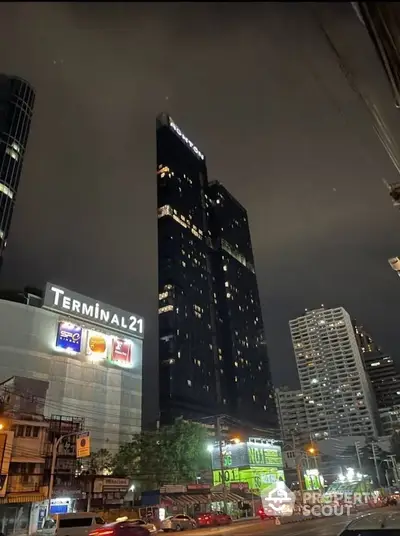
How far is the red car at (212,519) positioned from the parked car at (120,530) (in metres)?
20.1

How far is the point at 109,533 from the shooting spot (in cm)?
2027

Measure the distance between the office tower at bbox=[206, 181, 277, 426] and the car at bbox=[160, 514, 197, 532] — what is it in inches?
3839

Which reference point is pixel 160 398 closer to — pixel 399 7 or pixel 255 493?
pixel 255 493

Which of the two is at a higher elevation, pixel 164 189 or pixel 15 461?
pixel 164 189

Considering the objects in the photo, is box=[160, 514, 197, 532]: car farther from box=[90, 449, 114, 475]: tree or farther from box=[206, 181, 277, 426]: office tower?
box=[206, 181, 277, 426]: office tower

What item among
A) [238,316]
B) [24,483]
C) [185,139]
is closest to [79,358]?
[24,483]

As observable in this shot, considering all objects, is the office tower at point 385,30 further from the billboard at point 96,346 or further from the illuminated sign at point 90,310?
the illuminated sign at point 90,310

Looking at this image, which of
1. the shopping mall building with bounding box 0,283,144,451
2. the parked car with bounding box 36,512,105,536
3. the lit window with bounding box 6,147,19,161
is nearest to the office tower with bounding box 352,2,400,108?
the parked car with bounding box 36,512,105,536

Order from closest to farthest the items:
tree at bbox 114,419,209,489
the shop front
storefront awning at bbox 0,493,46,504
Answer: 1. storefront awning at bbox 0,493,46,504
2. tree at bbox 114,419,209,489
3. the shop front

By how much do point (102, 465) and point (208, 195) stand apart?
14569 centimetres

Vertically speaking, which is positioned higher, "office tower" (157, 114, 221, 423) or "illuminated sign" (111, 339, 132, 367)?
"office tower" (157, 114, 221, 423)

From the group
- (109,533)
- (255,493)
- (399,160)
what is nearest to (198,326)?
(255,493)

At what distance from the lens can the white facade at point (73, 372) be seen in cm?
5703

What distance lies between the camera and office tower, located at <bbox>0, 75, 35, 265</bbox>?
105688 millimetres
